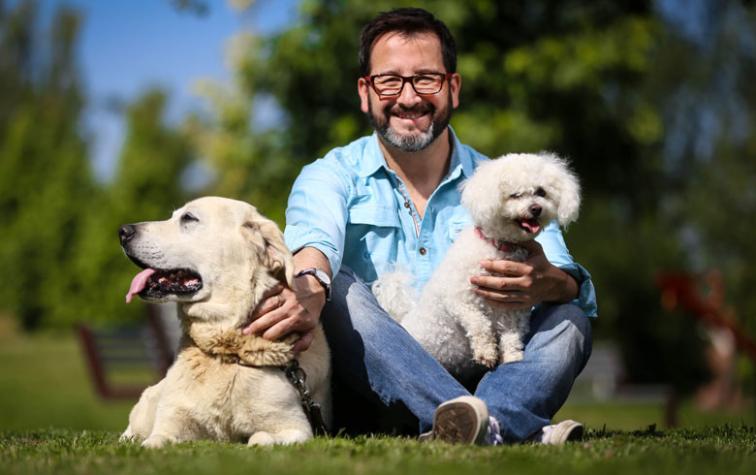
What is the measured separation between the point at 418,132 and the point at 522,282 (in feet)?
3.44

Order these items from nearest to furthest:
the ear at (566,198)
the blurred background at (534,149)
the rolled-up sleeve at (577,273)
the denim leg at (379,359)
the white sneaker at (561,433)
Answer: the white sneaker at (561,433)
the denim leg at (379,359)
the ear at (566,198)
the rolled-up sleeve at (577,273)
the blurred background at (534,149)

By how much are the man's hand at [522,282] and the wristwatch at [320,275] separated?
66 centimetres

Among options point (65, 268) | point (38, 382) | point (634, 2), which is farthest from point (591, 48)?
point (65, 268)

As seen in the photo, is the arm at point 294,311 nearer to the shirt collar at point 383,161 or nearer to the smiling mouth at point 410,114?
the shirt collar at point 383,161

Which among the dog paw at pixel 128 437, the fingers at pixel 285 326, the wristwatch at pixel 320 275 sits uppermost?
the wristwatch at pixel 320 275

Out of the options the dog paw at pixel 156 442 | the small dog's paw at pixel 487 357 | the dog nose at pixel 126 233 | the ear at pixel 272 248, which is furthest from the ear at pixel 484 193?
the dog paw at pixel 156 442

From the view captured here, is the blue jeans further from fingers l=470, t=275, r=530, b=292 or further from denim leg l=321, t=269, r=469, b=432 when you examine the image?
fingers l=470, t=275, r=530, b=292

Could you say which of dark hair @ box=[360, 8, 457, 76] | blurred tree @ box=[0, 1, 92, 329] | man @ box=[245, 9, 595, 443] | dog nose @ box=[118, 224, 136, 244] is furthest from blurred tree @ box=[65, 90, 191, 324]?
dog nose @ box=[118, 224, 136, 244]

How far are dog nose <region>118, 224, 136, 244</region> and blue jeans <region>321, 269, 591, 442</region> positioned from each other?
0.95 meters

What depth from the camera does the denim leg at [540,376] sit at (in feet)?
12.5

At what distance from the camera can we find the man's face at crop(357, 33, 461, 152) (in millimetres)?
4738

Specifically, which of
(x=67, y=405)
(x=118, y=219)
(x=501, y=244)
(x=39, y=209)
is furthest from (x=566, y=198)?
(x=39, y=209)

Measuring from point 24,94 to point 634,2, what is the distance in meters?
37.2

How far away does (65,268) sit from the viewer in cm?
2864
